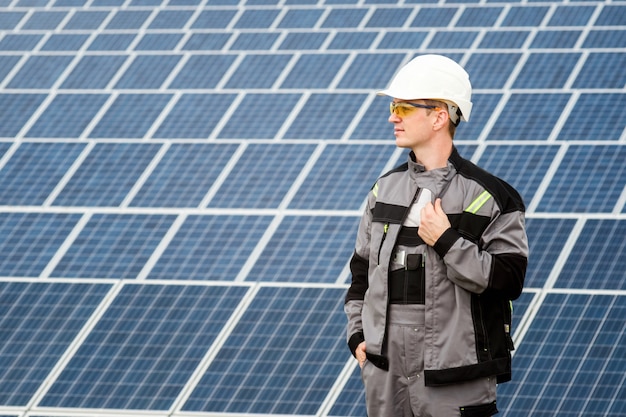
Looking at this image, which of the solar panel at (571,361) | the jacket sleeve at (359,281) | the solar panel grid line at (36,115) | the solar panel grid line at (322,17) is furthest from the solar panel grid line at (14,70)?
the jacket sleeve at (359,281)

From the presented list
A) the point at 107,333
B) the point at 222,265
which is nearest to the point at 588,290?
the point at 222,265

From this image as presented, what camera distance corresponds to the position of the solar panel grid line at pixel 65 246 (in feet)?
39.7

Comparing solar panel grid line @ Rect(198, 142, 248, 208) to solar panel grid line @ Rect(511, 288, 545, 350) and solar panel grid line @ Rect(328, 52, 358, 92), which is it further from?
solar panel grid line @ Rect(511, 288, 545, 350)

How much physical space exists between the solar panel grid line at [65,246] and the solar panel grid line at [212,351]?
207 cm

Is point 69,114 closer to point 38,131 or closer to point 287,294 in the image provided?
point 38,131

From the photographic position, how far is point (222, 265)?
39.2 ft

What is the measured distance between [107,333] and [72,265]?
1.19m

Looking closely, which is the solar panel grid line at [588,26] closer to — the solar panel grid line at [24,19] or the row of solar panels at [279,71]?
the row of solar panels at [279,71]

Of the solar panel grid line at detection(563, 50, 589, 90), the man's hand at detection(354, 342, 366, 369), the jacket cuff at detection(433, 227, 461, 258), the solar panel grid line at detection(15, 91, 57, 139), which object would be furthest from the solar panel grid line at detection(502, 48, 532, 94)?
the jacket cuff at detection(433, 227, 461, 258)

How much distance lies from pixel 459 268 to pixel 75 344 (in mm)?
6351

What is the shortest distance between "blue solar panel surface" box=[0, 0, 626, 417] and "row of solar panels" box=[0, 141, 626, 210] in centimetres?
3

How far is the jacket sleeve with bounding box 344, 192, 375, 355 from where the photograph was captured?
614 centimetres

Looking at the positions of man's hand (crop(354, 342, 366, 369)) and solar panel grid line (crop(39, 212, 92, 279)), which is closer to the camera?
man's hand (crop(354, 342, 366, 369))

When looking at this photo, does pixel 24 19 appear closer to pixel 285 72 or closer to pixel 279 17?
pixel 279 17
